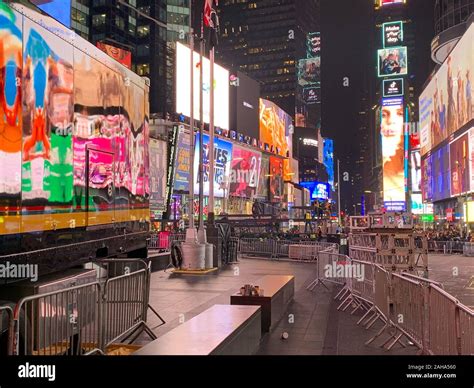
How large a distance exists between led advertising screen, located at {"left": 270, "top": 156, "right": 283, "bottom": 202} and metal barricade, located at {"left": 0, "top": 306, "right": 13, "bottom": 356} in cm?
6953

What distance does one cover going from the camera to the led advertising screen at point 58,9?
276 inches

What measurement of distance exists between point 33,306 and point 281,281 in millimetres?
7218

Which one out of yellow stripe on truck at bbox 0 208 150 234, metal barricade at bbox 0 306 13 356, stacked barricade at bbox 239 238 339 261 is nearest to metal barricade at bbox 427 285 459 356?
metal barricade at bbox 0 306 13 356

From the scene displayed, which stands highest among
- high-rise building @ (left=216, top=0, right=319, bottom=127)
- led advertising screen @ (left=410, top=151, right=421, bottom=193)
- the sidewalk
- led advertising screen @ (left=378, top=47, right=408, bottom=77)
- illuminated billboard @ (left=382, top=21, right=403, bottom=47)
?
high-rise building @ (left=216, top=0, right=319, bottom=127)

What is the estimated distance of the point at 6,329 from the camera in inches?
186

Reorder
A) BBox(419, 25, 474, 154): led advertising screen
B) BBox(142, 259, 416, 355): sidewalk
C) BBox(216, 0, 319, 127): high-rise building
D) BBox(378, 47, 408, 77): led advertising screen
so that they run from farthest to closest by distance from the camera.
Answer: BBox(216, 0, 319, 127): high-rise building
BBox(378, 47, 408, 77): led advertising screen
BBox(419, 25, 474, 154): led advertising screen
BBox(142, 259, 416, 355): sidewalk

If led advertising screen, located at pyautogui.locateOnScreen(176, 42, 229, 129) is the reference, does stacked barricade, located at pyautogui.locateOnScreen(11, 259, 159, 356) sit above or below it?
below

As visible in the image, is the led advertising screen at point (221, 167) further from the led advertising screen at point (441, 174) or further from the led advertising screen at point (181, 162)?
the led advertising screen at point (441, 174)

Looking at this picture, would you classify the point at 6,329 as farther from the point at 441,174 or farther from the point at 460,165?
the point at 441,174

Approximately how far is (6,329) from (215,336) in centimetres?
205

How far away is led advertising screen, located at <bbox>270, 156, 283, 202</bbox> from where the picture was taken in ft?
245

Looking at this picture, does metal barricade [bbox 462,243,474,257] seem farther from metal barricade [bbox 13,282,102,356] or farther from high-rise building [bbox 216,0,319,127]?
high-rise building [bbox 216,0,319,127]

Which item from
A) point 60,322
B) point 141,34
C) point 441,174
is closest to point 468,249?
point 60,322

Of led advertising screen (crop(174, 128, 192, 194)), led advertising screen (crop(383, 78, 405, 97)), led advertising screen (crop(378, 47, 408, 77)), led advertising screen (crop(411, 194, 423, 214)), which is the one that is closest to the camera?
led advertising screen (crop(174, 128, 192, 194))
